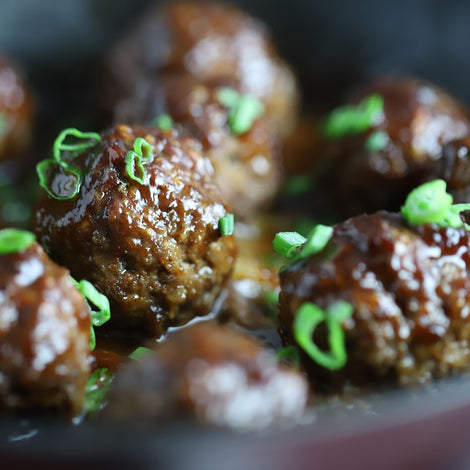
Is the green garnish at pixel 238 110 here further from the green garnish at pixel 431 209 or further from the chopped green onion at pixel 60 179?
the green garnish at pixel 431 209

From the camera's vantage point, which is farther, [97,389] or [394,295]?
[97,389]

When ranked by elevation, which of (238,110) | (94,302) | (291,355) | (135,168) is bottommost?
(291,355)

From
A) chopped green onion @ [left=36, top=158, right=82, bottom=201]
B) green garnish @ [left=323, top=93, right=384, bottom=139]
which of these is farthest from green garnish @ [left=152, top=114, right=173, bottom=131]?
green garnish @ [left=323, top=93, right=384, bottom=139]

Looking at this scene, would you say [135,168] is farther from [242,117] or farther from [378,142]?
[378,142]

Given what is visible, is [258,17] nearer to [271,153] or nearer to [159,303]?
[271,153]

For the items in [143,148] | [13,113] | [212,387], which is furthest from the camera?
Result: [13,113]

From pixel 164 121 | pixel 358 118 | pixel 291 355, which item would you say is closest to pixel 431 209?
pixel 291 355

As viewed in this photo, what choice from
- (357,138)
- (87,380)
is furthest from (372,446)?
(357,138)

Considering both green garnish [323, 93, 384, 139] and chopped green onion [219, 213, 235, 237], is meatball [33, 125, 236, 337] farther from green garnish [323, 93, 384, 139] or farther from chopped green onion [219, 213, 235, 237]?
green garnish [323, 93, 384, 139]

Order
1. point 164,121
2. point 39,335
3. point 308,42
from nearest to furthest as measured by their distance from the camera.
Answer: point 39,335, point 164,121, point 308,42
